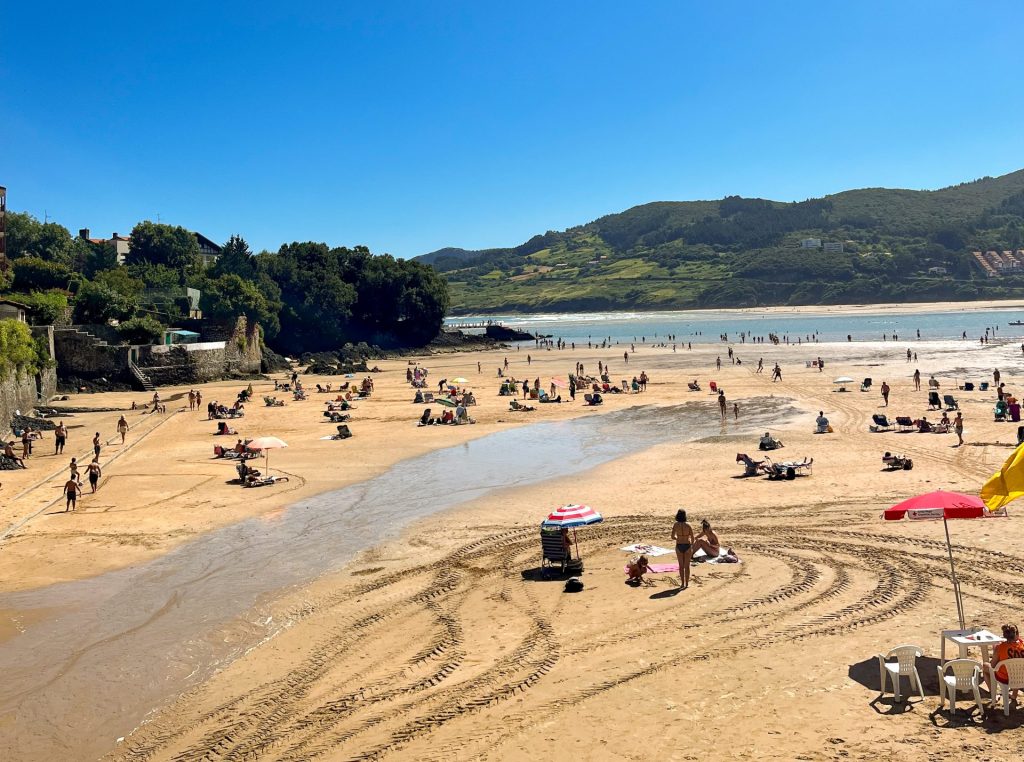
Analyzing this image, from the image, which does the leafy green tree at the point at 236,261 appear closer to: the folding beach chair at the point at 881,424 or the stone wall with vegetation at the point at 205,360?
the stone wall with vegetation at the point at 205,360

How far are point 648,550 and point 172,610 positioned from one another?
8053 mm

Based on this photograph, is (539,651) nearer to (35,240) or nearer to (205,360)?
(205,360)

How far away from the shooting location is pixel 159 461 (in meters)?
27.5

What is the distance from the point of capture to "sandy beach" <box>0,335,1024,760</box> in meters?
8.23

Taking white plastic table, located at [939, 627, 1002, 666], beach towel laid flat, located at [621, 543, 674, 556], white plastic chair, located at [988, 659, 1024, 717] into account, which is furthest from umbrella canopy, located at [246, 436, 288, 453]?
white plastic chair, located at [988, 659, 1024, 717]

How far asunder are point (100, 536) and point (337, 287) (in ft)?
235

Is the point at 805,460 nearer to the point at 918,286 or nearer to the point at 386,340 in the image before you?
the point at 386,340

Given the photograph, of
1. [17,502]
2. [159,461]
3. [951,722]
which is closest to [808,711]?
[951,722]

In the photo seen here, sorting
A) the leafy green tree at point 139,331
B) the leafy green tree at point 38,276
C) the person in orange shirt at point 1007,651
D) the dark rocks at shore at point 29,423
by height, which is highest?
the leafy green tree at point 38,276

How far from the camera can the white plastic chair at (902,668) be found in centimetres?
841

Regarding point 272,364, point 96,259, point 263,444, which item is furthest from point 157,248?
point 263,444

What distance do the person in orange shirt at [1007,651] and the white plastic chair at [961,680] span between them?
0.19 m

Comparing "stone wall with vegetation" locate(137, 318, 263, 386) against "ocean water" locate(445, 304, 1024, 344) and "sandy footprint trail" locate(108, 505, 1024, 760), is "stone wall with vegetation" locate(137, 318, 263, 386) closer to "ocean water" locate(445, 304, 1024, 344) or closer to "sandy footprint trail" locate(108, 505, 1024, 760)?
"sandy footprint trail" locate(108, 505, 1024, 760)

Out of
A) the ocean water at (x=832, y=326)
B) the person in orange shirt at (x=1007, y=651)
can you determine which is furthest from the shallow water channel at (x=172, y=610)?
the ocean water at (x=832, y=326)
